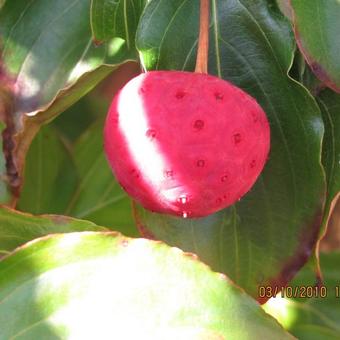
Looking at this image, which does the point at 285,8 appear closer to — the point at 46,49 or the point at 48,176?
the point at 46,49

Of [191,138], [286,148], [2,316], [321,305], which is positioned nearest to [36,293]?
[2,316]

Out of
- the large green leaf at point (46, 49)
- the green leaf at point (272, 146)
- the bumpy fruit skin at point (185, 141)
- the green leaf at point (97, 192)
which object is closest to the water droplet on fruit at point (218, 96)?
the bumpy fruit skin at point (185, 141)

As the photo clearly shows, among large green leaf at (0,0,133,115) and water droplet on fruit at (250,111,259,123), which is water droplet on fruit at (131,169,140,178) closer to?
water droplet on fruit at (250,111,259,123)

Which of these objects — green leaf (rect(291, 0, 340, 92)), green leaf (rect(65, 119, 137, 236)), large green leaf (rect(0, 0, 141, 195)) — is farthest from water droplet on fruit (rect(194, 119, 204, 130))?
green leaf (rect(65, 119, 137, 236))

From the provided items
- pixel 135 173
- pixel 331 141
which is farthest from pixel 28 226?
pixel 331 141

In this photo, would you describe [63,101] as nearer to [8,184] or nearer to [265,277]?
[8,184]

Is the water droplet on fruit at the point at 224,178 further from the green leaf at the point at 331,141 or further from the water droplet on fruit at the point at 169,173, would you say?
the green leaf at the point at 331,141
